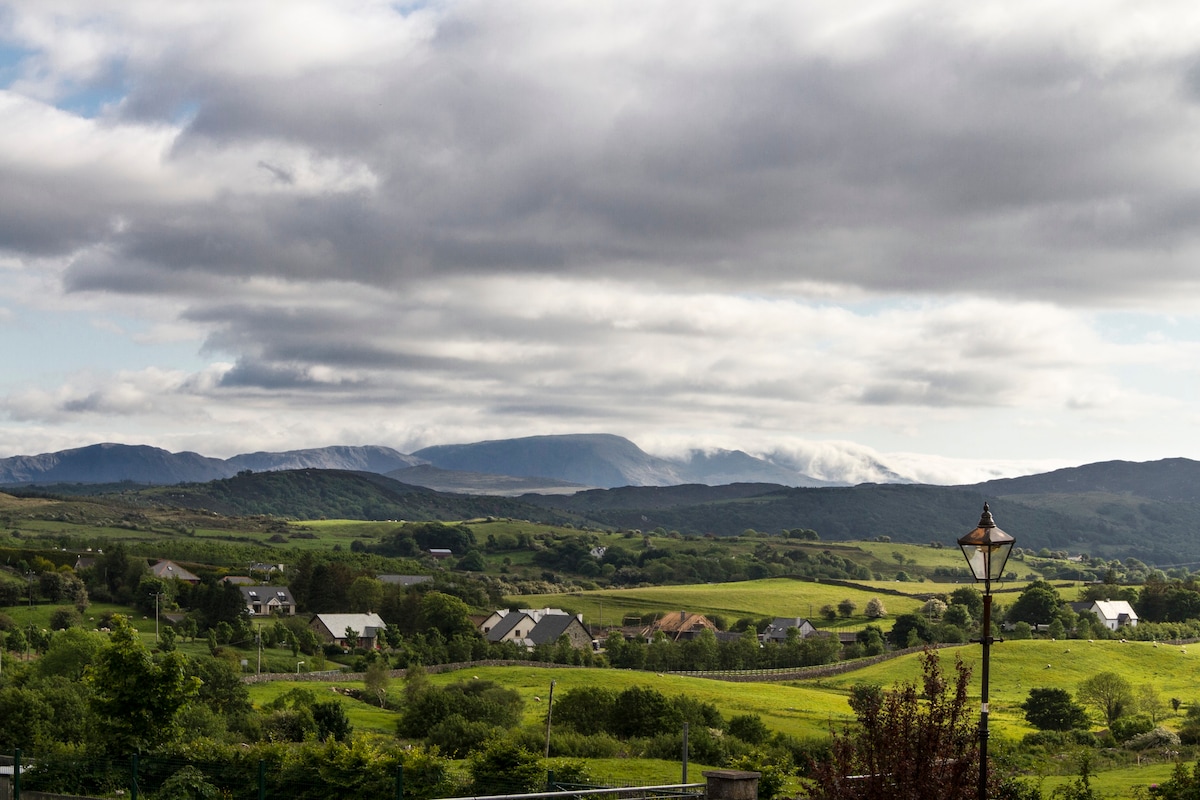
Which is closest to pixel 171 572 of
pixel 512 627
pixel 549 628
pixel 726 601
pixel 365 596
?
pixel 365 596

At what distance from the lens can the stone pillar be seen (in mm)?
20375

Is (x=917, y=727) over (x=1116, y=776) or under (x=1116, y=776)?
over

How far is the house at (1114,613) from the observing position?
150750 millimetres

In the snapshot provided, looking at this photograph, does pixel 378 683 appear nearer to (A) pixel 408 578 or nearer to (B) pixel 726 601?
(A) pixel 408 578

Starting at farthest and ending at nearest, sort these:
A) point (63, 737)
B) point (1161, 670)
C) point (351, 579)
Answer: point (351, 579)
point (1161, 670)
point (63, 737)

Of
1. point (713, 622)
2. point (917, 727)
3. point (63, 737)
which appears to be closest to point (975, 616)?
point (713, 622)

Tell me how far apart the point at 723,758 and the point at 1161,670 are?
228 ft


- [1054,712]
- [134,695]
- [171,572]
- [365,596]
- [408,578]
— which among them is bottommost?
[1054,712]

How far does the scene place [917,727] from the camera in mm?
17094

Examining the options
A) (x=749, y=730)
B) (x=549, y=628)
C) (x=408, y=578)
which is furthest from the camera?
(x=408, y=578)

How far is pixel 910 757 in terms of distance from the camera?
16562 mm

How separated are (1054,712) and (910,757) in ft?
215

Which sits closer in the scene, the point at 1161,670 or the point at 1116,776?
the point at 1116,776

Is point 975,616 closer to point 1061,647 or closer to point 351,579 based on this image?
point 1061,647
